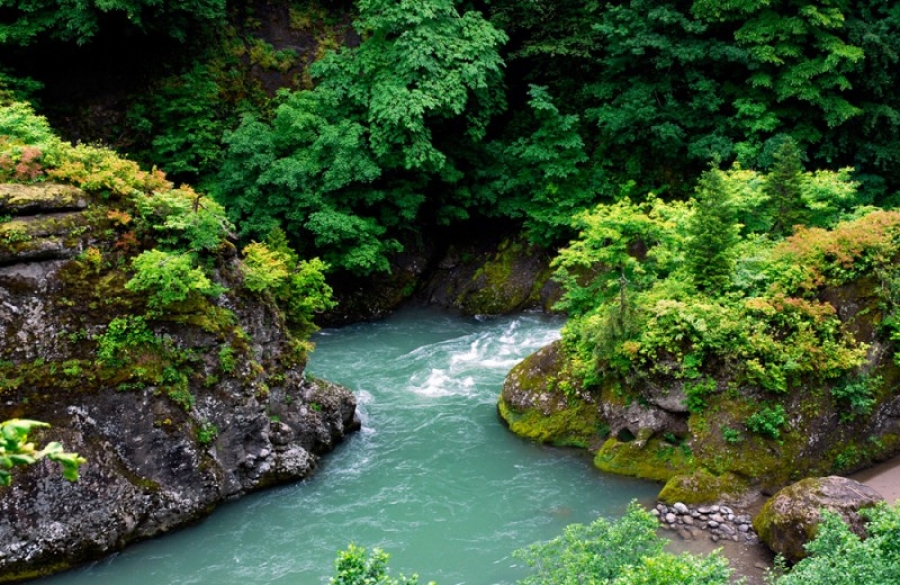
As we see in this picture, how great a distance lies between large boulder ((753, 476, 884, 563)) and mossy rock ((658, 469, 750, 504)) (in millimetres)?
1088

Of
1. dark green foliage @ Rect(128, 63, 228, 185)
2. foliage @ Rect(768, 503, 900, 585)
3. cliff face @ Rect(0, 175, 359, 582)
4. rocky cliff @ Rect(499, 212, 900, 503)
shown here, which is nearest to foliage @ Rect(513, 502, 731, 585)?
foliage @ Rect(768, 503, 900, 585)

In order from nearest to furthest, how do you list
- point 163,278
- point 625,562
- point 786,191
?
point 625,562
point 163,278
point 786,191

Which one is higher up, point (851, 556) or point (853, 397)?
point (853, 397)

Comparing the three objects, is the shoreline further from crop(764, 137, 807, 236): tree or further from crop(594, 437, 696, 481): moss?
crop(764, 137, 807, 236): tree

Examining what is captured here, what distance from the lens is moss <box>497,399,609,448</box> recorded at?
15.1 m

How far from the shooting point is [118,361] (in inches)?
495

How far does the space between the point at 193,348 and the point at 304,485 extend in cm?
320

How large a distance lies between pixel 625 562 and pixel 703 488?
456 cm

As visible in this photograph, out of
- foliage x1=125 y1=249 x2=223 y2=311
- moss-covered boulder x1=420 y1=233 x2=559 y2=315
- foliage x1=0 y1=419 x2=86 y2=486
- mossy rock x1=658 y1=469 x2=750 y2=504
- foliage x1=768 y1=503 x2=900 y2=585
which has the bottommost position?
mossy rock x1=658 y1=469 x2=750 y2=504

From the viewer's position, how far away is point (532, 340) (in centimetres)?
2075

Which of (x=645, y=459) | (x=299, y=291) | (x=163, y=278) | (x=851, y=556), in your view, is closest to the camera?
(x=851, y=556)

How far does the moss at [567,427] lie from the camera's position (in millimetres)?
15055

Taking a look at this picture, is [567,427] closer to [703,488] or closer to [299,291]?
[703,488]

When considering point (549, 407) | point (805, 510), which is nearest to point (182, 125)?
point (549, 407)
